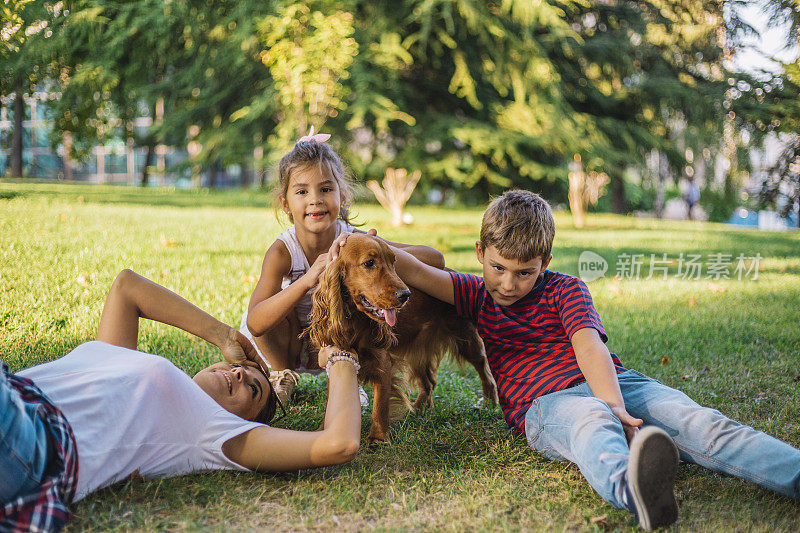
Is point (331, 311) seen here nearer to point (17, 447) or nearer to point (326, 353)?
point (326, 353)

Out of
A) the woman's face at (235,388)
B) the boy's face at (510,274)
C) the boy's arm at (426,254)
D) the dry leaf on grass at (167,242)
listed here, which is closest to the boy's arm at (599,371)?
the boy's face at (510,274)

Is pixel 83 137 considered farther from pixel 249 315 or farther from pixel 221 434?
pixel 221 434

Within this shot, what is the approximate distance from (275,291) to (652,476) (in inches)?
78.1

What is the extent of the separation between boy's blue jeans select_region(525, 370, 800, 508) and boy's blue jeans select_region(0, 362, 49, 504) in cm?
175

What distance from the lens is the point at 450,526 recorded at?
213cm

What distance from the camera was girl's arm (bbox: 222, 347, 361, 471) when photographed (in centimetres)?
224

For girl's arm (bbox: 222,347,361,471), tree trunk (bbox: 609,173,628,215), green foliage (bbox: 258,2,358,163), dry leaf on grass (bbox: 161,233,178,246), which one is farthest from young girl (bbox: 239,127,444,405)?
tree trunk (bbox: 609,173,628,215)

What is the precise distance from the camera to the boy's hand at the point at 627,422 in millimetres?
2369

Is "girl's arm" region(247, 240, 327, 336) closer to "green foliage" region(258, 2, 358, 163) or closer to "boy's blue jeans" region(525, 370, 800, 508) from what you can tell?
"boy's blue jeans" region(525, 370, 800, 508)

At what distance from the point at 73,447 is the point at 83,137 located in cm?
882

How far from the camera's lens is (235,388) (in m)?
2.56

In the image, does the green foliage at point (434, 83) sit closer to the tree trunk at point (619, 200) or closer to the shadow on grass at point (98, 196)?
the tree trunk at point (619, 200)

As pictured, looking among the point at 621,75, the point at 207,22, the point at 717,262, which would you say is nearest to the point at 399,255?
the point at 717,262

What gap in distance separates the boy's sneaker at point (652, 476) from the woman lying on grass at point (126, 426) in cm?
94
